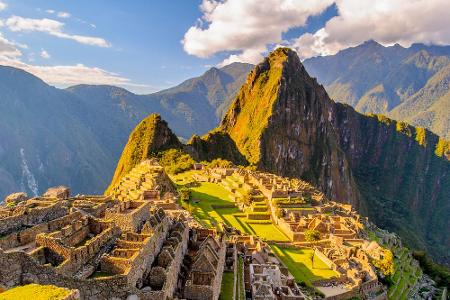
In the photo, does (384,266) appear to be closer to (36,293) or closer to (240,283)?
(240,283)

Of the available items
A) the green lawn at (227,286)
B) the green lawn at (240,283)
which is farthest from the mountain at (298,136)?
the green lawn at (227,286)

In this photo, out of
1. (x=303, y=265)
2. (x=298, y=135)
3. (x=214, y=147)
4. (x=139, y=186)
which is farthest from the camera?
(x=298, y=135)

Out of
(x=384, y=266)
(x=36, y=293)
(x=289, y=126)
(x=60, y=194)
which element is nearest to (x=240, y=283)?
(x=36, y=293)

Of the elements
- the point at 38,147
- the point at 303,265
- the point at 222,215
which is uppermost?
the point at 222,215

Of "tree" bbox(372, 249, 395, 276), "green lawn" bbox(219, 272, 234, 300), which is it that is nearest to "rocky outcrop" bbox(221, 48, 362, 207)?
"tree" bbox(372, 249, 395, 276)

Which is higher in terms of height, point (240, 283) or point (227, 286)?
point (227, 286)

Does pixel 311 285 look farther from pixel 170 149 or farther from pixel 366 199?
pixel 366 199
